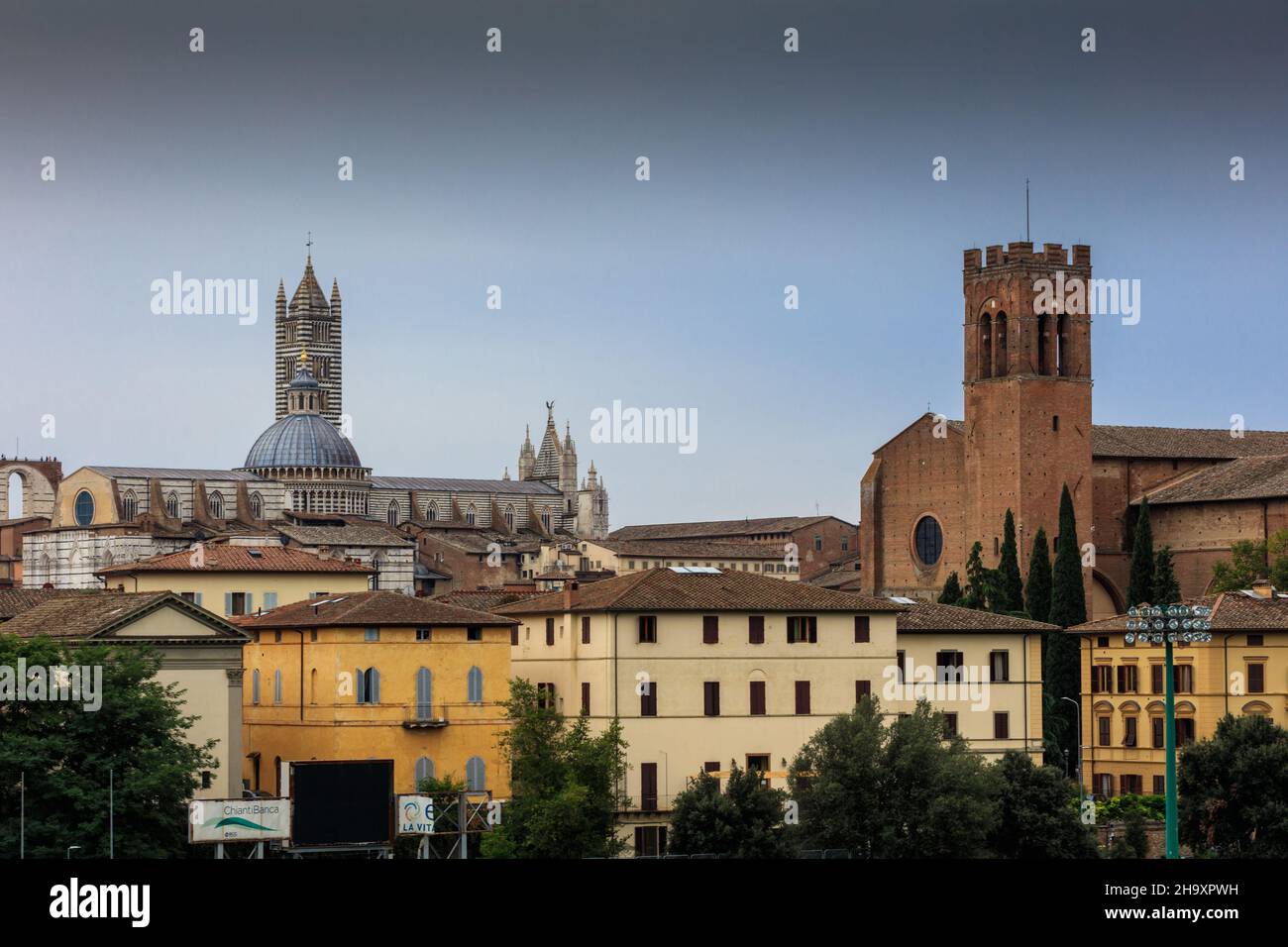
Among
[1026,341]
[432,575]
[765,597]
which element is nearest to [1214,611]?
[765,597]

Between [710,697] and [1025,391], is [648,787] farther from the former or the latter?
[1025,391]

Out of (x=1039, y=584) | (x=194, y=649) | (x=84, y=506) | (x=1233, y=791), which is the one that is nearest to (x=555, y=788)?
(x=194, y=649)

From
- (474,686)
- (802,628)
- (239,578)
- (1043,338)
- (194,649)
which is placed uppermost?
(1043,338)

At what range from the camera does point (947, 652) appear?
169 feet

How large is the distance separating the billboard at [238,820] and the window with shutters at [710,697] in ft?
42.6

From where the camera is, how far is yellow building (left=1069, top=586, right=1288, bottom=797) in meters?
54.5

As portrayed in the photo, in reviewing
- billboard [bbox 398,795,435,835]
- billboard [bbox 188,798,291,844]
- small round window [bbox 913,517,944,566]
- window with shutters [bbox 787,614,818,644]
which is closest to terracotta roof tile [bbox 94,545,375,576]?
window with shutters [bbox 787,614,818,644]

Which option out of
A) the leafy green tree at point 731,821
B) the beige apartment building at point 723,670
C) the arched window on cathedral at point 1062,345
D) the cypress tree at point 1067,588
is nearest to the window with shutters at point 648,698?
the beige apartment building at point 723,670

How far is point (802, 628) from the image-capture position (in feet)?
159

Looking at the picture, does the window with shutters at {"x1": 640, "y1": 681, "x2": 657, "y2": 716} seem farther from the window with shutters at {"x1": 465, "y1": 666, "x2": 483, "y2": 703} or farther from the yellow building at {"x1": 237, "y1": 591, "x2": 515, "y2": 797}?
the window with shutters at {"x1": 465, "y1": 666, "x2": 483, "y2": 703}

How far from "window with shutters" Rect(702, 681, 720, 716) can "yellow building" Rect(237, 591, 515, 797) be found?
4.30 meters

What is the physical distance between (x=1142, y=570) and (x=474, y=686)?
144 feet

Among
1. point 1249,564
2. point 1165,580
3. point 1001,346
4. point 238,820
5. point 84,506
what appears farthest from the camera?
point 84,506
